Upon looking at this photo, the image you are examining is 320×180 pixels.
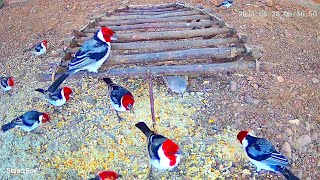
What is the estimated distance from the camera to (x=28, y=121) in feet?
13.0

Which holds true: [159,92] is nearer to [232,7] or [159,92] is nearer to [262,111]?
[262,111]

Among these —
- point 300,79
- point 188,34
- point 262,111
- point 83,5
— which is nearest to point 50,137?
point 188,34

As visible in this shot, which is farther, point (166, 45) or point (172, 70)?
point (166, 45)

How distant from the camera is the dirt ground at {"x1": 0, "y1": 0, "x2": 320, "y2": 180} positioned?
375 cm

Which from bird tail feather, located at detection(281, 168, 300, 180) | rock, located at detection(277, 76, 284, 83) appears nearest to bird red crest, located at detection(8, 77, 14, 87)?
rock, located at detection(277, 76, 284, 83)

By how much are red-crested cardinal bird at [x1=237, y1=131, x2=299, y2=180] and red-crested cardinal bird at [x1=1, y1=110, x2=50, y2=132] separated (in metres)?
1.78

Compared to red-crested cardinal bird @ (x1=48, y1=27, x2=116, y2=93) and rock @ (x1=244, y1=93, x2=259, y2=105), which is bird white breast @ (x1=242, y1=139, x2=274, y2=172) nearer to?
rock @ (x1=244, y1=93, x2=259, y2=105)

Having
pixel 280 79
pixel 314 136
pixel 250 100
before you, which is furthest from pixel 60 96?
pixel 314 136

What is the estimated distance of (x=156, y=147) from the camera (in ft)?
11.0

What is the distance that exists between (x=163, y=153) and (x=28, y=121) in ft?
4.49

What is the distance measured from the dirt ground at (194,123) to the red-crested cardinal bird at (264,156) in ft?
0.78

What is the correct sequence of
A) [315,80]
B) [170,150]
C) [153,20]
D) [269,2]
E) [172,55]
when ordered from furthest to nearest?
[269,2]
[153,20]
[315,80]
[172,55]
[170,150]

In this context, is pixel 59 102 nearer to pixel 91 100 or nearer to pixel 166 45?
pixel 91 100

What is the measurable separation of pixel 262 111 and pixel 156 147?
4.22ft
